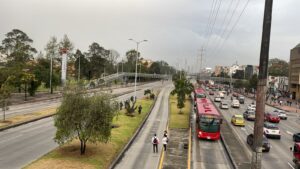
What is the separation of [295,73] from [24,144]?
101 metres

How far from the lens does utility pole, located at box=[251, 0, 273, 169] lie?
11.6 meters

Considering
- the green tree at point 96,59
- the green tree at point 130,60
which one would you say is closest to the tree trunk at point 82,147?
the green tree at point 96,59

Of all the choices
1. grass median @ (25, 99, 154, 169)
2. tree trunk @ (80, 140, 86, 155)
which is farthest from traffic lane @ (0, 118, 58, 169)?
tree trunk @ (80, 140, 86, 155)

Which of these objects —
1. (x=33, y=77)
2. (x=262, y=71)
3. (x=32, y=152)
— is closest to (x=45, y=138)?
(x=32, y=152)

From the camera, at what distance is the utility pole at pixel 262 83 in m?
11.6

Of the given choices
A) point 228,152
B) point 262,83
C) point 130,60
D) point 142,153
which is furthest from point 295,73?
point 262,83

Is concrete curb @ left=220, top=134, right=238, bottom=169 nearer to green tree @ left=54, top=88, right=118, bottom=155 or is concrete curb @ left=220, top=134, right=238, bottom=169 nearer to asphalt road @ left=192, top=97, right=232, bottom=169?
asphalt road @ left=192, top=97, right=232, bottom=169

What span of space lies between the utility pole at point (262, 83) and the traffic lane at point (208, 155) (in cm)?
1213

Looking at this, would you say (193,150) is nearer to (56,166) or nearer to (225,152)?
(225,152)

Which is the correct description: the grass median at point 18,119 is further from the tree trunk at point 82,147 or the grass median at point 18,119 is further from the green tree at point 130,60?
the green tree at point 130,60

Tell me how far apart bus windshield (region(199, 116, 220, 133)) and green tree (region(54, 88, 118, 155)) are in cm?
1264

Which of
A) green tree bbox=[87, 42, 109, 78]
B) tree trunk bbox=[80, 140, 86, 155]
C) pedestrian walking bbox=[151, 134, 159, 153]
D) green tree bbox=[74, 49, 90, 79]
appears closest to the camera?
tree trunk bbox=[80, 140, 86, 155]

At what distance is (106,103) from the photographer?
75.7ft

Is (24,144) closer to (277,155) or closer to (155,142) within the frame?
(155,142)
